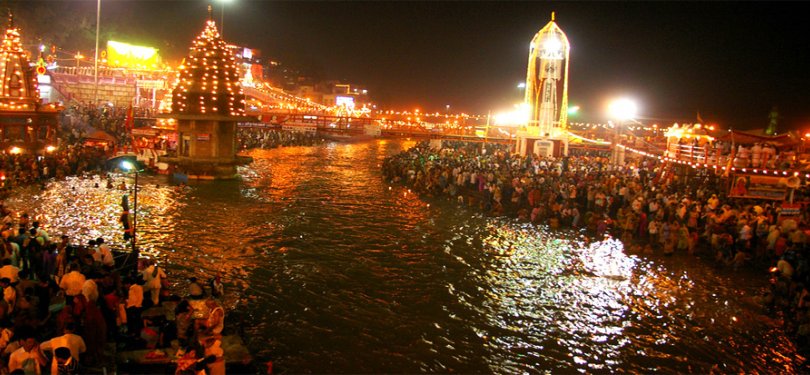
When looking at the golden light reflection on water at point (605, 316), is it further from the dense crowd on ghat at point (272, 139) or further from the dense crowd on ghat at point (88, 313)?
the dense crowd on ghat at point (272, 139)

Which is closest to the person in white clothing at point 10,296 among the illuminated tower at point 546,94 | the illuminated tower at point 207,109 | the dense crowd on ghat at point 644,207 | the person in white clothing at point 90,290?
the person in white clothing at point 90,290

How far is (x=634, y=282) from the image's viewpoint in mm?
13633

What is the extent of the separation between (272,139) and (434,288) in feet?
129

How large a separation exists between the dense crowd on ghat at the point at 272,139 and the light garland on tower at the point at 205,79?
635 inches

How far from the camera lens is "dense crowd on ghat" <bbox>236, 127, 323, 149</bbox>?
4609 cm

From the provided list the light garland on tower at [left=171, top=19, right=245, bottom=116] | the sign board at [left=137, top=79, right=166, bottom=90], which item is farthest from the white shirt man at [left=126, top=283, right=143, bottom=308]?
the sign board at [left=137, top=79, right=166, bottom=90]

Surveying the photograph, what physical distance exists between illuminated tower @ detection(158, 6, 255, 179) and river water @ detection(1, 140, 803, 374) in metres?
4.60

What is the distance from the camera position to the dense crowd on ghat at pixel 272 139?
4609cm

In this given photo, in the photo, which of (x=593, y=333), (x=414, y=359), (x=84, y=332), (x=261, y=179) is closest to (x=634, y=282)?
(x=593, y=333)

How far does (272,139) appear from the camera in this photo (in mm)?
49312

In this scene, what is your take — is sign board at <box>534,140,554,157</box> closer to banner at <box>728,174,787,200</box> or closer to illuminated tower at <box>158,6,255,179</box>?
banner at <box>728,174,787,200</box>

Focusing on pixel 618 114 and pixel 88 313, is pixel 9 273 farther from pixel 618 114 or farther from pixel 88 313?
pixel 618 114

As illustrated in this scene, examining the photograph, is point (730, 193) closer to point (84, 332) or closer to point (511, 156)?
point (511, 156)

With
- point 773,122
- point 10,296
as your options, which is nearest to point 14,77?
point 10,296
